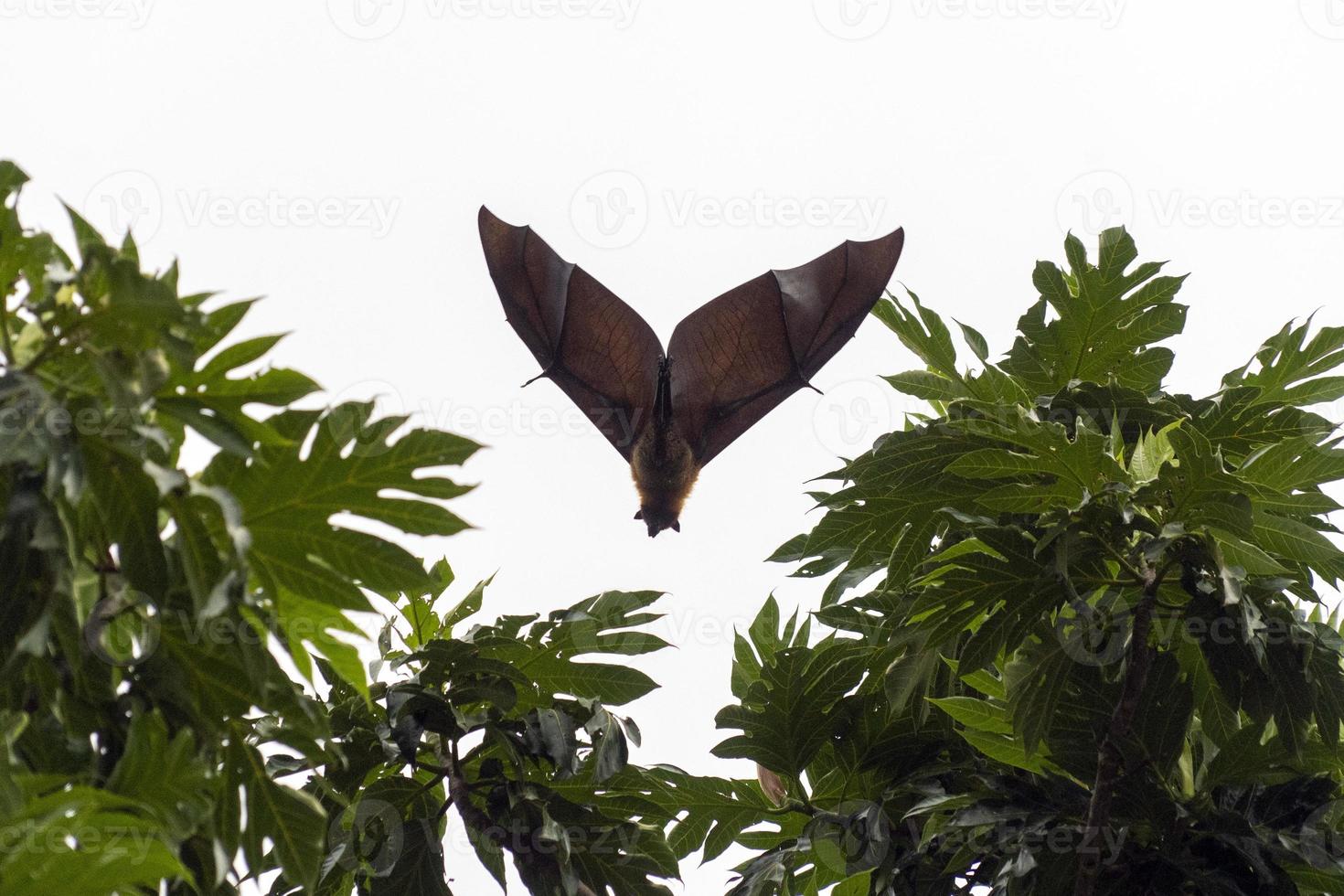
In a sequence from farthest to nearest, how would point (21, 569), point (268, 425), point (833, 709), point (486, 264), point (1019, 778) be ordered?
point (486, 264), point (833, 709), point (1019, 778), point (268, 425), point (21, 569)

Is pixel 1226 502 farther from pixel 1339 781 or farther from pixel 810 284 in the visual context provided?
pixel 810 284

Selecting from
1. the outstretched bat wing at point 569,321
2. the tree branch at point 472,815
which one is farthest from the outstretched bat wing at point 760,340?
the tree branch at point 472,815

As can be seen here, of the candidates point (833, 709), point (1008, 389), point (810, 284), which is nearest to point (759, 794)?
point (833, 709)

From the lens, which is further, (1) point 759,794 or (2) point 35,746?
(1) point 759,794

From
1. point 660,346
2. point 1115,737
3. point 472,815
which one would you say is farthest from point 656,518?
point 1115,737

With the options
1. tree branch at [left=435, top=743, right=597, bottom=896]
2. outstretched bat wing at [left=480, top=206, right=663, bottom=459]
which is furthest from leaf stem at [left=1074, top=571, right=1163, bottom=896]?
outstretched bat wing at [left=480, top=206, right=663, bottom=459]

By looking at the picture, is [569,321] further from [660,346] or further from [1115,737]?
[1115,737]

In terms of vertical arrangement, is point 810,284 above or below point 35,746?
above

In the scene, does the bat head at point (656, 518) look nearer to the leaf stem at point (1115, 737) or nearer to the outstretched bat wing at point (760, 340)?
the outstretched bat wing at point (760, 340)
